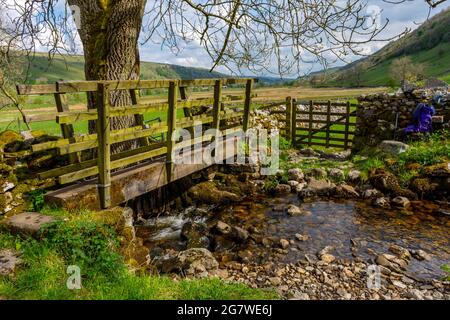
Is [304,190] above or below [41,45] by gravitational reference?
below

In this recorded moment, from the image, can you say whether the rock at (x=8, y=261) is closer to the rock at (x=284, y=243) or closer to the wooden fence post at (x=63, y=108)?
the wooden fence post at (x=63, y=108)

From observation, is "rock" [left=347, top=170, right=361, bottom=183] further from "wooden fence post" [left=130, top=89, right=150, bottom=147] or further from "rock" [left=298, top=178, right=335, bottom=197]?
"wooden fence post" [left=130, top=89, right=150, bottom=147]

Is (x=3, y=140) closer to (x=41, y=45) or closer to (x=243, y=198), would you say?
(x=41, y=45)

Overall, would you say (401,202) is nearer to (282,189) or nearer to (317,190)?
(317,190)

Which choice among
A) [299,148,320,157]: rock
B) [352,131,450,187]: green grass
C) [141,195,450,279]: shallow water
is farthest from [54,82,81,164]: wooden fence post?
[299,148,320,157]: rock

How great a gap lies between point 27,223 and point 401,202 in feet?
25.2

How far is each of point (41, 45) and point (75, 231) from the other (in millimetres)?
4648

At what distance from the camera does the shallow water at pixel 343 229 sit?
6.13 metres

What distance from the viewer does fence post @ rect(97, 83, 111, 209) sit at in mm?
5406

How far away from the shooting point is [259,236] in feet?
22.7

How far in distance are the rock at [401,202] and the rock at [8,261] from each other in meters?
7.69

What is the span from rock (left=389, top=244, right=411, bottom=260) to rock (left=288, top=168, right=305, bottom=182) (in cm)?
381
